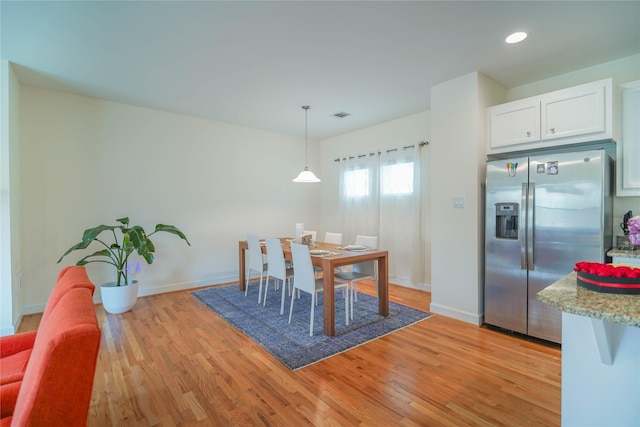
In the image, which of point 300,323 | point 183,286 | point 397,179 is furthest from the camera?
point 397,179

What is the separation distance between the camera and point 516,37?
8.25ft

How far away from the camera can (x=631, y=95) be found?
2.63m

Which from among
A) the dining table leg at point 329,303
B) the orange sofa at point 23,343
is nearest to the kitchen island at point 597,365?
the dining table leg at point 329,303

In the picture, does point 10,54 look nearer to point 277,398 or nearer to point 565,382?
point 277,398

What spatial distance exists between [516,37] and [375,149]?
283cm

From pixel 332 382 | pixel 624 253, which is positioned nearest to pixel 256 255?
pixel 332 382

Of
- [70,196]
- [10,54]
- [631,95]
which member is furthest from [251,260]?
[631,95]

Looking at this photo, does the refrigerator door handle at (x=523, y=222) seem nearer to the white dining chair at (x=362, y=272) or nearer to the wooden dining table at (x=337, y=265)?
the wooden dining table at (x=337, y=265)

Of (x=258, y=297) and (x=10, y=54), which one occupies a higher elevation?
(x=10, y=54)

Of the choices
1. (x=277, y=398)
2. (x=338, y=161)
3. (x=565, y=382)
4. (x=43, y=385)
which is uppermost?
(x=338, y=161)

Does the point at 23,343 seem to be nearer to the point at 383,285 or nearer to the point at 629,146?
the point at 383,285

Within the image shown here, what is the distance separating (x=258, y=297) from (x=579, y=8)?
430 cm

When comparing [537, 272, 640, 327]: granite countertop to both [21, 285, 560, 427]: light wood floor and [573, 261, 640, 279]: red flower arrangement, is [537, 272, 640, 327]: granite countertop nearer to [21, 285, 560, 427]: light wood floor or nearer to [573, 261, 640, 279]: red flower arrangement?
[573, 261, 640, 279]: red flower arrangement

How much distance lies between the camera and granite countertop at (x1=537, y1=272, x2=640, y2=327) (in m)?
0.91
